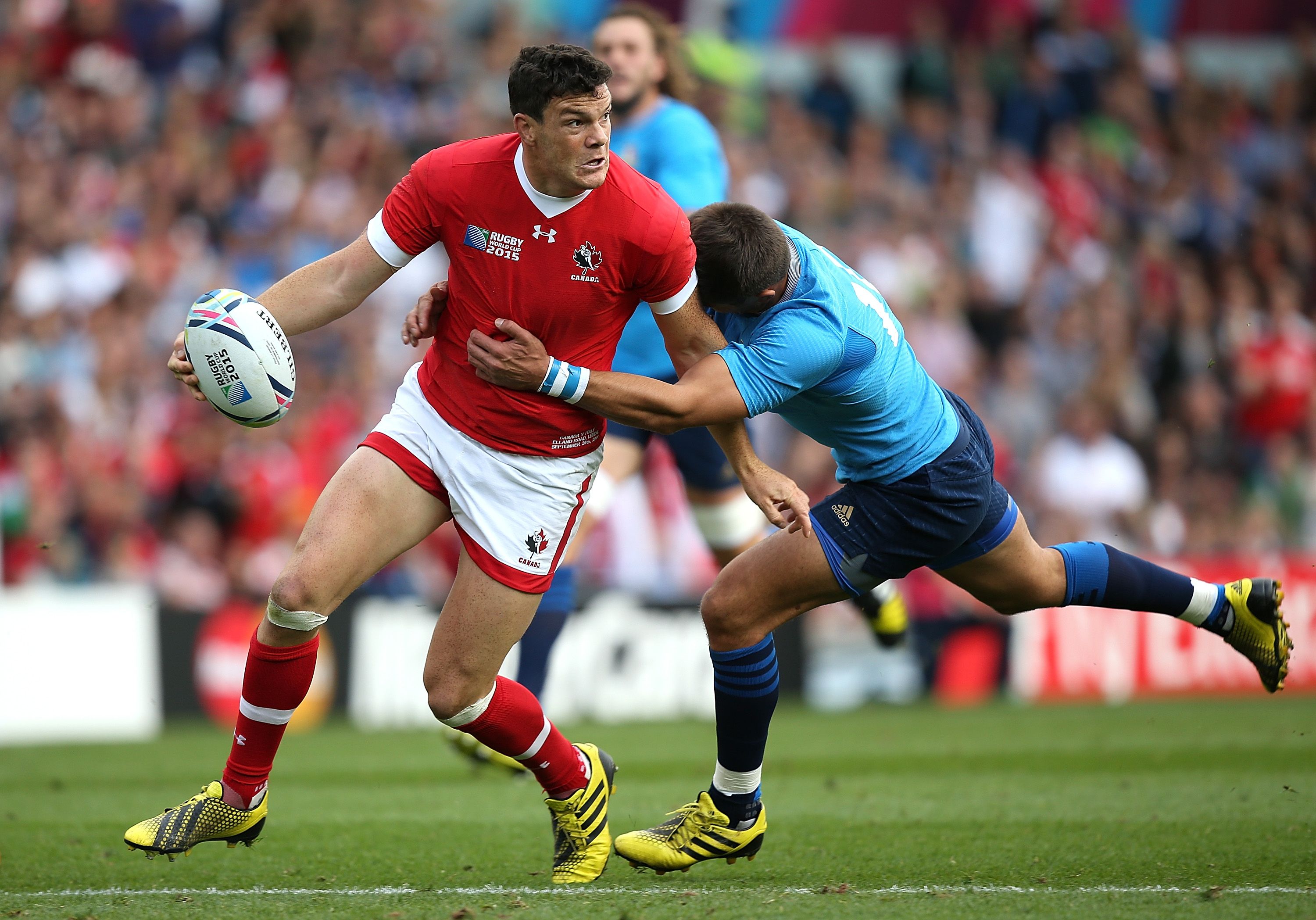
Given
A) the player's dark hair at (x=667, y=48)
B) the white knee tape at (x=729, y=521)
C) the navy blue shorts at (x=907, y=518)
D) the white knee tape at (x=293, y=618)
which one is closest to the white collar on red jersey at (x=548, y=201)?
the navy blue shorts at (x=907, y=518)

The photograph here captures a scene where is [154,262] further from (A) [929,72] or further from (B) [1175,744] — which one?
(B) [1175,744]

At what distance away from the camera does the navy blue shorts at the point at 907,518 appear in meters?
5.29

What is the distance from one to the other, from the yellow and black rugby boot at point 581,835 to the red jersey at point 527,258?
120 cm

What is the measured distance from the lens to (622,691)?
11.7 m

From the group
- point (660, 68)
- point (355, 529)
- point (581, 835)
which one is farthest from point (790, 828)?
point (660, 68)

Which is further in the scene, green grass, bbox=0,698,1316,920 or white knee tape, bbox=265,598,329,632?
white knee tape, bbox=265,598,329,632

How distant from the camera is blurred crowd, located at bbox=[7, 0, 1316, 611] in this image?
1238 cm

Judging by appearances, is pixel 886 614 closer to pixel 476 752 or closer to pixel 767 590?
pixel 476 752

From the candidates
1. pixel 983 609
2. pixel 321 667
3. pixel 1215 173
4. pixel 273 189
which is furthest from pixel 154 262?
pixel 1215 173

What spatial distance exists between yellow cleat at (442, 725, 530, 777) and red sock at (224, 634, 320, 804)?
4.70 feet

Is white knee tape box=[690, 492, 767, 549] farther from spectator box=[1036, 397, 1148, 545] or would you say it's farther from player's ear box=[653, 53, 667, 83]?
spectator box=[1036, 397, 1148, 545]

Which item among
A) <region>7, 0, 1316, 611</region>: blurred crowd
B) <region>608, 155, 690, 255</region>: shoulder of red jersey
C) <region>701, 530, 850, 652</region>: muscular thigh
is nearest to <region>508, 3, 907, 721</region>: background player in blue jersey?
<region>701, 530, 850, 652</region>: muscular thigh

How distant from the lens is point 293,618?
16.3ft

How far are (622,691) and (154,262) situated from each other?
18.9ft
